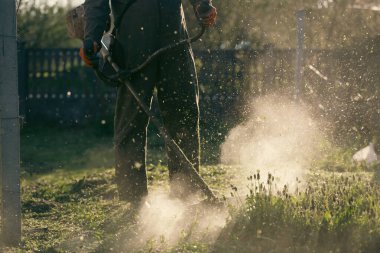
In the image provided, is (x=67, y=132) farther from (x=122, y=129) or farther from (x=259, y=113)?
(x=122, y=129)

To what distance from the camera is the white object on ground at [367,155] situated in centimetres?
668

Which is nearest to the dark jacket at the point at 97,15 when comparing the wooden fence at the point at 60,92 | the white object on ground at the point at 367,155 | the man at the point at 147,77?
the man at the point at 147,77

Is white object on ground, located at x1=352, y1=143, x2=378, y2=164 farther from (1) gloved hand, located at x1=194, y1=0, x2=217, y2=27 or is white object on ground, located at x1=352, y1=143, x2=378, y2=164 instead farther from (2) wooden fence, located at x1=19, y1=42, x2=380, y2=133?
(1) gloved hand, located at x1=194, y1=0, x2=217, y2=27

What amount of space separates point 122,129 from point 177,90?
490 mm

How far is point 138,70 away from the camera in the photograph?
4457mm

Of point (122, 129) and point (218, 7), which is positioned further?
point (218, 7)

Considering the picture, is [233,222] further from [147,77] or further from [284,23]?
[284,23]

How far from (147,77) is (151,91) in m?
0.11

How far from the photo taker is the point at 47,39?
1509 cm

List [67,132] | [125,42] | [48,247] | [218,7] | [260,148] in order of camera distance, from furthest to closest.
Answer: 1. [67,132]
2. [218,7]
3. [260,148]
4. [125,42]
5. [48,247]

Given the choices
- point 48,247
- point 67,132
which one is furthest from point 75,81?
point 48,247

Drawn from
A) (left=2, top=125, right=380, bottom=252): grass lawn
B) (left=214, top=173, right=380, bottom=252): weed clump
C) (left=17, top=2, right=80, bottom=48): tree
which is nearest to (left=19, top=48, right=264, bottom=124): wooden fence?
(left=17, top=2, right=80, bottom=48): tree

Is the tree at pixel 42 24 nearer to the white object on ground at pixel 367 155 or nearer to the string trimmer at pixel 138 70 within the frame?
the white object on ground at pixel 367 155

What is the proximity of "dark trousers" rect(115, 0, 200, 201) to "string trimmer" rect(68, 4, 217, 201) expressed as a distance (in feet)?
0.27
